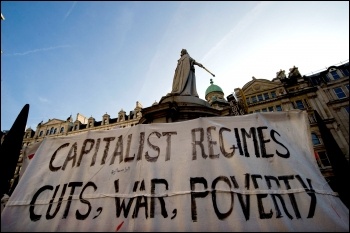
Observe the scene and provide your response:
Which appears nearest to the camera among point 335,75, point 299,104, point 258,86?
point 299,104

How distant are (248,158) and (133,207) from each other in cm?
202

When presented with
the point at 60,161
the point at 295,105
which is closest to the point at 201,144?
the point at 60,161

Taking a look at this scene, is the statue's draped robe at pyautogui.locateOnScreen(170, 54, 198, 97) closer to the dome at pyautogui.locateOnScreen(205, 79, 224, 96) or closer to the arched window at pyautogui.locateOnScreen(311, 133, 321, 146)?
the arched window at pyautogui.locateOnScreen(311, 133, 321, 146)

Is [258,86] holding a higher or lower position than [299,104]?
higher

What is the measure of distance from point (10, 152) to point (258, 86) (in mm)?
37304

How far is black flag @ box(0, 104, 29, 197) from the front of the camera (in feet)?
12.1

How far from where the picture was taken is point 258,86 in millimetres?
36500

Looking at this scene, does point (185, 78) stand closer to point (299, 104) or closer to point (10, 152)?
point (10, 152)

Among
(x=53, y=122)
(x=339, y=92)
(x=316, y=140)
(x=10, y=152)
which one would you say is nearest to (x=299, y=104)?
(x=339, y=92)

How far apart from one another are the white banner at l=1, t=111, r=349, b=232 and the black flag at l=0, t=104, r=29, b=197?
0.27 metres

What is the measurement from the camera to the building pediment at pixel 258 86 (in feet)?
117

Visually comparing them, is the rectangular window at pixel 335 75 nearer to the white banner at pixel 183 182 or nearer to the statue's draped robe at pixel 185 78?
the statue's draped robe at pixel 185 78

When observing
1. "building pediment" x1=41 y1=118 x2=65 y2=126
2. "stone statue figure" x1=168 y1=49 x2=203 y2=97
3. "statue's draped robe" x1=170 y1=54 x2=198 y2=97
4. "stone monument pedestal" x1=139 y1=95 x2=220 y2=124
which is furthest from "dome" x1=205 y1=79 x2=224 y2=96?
"stone monument pedestal" x1=139 y1=95 x2=220 y2=124

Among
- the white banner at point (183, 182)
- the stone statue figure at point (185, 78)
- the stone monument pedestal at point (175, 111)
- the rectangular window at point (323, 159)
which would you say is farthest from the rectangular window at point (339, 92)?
the white banner at point (183, 182)
